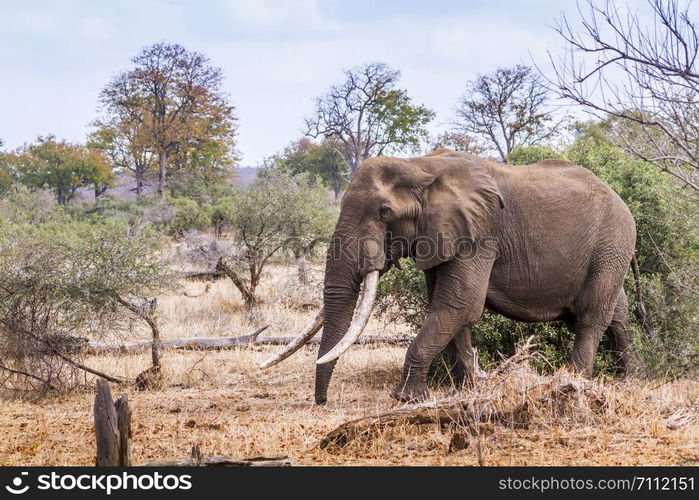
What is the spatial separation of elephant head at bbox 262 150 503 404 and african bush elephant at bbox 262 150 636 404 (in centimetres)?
1

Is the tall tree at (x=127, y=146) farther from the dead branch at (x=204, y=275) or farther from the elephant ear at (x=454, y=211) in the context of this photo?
the elephant ear at (x=454, y=211)

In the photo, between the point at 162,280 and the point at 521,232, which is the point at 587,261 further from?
the point at 162,280

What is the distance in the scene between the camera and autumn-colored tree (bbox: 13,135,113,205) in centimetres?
5072

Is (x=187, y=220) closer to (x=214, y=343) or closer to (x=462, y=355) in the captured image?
(x=214, y=343)

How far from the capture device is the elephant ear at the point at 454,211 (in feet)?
28.5

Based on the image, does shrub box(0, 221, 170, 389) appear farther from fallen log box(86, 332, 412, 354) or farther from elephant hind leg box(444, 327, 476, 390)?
elephant hind leg box(444, 327, 476, 390)

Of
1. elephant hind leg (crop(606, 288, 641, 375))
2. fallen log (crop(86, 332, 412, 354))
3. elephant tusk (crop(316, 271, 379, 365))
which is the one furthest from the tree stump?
fallen log (crop(86, 332, 412, 354))

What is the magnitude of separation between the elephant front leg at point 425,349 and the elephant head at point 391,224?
0.57m

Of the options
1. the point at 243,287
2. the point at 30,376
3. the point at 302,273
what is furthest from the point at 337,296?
the point at 243,287

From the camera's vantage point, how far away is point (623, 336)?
33.6 feet

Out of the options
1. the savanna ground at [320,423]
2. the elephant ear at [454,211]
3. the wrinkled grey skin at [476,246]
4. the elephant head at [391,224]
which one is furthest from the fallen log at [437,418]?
the elephant ear at [454,211]

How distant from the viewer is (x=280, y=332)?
15.2 metres

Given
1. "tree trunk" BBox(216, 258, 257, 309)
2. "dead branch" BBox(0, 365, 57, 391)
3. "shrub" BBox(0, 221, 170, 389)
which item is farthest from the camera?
"tree trunk" BBox(216, 258, 257, 309)
